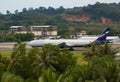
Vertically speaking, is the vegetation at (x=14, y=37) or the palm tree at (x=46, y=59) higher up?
the palm tree at (x=46, y=59)

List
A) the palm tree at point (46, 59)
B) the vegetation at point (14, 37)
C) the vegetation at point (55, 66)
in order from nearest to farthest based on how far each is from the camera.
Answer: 1. the vegetation at point (55, 66)
2. the palm tree at point (46, 59)
3. the vegetation at point (14, 37)

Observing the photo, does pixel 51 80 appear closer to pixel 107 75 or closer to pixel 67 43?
pixel 107 75

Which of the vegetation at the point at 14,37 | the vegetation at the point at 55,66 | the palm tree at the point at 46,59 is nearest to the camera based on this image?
the vegetation at the point at 55,66

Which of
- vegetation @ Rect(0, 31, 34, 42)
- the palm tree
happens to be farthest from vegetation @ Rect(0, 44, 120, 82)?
vegetation @ Rect(0, 31, 34, 42)

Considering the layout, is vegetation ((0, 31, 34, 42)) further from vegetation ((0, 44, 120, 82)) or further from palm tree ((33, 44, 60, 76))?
palm tree ((33, 44, 60, 76))

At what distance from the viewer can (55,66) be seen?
2397 inches

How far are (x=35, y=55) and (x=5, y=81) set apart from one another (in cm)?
3399

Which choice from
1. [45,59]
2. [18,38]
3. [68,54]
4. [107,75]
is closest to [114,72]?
[107,75]

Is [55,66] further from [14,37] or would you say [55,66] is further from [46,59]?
[14,37]

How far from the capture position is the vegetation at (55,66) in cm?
3750

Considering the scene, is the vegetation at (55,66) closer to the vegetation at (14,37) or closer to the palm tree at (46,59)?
the palm tree at (46,59)

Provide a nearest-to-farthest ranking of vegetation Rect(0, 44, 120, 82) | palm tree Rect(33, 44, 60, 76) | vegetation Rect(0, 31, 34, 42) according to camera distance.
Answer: vegetation Rect(0, 44, 120, 82) < palm tree Rect(33, 44, 60, 76) < vegetation Rect(0, 31, 34, 42)

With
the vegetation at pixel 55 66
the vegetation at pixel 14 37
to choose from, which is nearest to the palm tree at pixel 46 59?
the vegetation at pixel 55 66

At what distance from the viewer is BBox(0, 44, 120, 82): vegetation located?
123 ft
